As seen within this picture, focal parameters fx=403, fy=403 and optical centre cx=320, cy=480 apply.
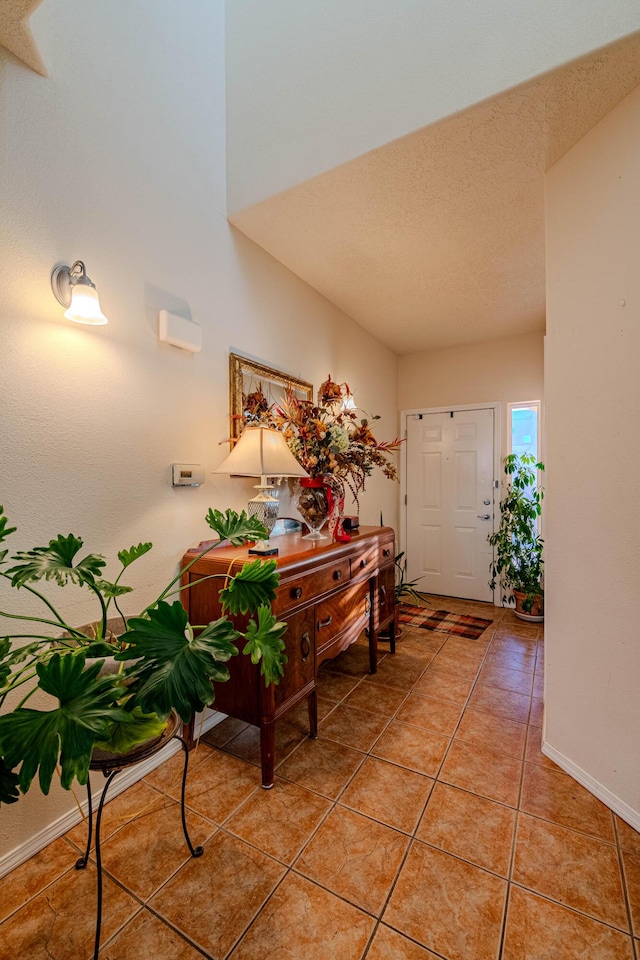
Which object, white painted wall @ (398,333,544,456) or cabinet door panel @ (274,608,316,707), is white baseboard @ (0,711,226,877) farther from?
white painted wall @ (398,333,544,456)

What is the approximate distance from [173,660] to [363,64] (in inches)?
95.6

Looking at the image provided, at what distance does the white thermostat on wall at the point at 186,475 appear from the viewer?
6.05 feet

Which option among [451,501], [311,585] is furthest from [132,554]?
[451,501]

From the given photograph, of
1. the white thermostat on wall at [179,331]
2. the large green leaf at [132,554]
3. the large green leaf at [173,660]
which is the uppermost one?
the white thermostat on wall at [179,331]

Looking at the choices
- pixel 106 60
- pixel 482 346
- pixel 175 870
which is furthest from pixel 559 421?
pixel 482 346

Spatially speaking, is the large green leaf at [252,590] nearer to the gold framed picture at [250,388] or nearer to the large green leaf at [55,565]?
the large green leaf at [55,565]

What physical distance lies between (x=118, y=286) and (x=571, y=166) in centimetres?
195

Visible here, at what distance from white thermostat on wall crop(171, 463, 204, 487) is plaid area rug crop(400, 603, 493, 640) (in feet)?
7.67

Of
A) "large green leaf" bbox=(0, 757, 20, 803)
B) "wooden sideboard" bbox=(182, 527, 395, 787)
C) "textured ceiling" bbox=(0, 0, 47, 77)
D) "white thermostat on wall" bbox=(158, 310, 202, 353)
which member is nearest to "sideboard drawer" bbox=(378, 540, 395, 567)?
"wooden sideboard" bbox=(182, 527, 395, 787)

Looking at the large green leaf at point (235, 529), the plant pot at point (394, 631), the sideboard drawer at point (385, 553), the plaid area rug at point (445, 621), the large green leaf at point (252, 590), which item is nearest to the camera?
the large green leaf at point (252, 590)

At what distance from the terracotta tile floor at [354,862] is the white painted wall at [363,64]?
8.68ft

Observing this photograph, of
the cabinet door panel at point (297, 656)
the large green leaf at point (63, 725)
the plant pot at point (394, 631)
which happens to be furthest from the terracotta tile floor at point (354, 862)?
the plant pot at point (394, 631)

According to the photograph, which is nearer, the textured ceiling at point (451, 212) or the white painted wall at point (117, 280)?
the white painted wall at point (117, 280)

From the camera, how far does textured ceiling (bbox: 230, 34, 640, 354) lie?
1.52 meters
